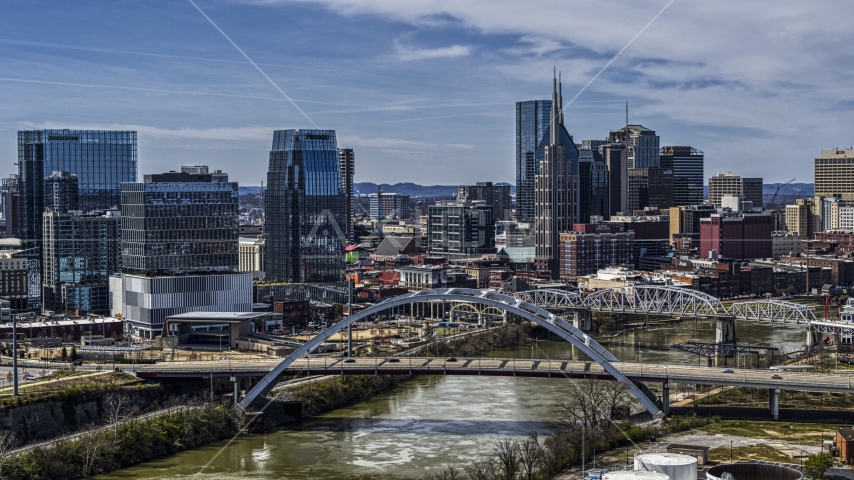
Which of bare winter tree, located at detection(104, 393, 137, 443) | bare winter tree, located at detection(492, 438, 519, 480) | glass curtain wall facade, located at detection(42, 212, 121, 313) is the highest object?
glass curtain wall facade, located at detection(42, 212, 121, 313)

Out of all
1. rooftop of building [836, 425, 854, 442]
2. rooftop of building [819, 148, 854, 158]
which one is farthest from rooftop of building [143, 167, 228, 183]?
rooftop of building [819, 148, 854, 158]

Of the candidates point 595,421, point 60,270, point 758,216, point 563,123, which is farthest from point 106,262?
point 563,123

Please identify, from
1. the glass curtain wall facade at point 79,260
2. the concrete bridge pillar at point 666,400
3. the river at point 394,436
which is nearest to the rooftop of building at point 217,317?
the river at point 394,436

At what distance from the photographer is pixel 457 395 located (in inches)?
2298

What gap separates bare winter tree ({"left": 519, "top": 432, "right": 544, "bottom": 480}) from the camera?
130ft

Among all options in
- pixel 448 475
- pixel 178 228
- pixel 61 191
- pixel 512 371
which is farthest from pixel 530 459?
pixel 61 191

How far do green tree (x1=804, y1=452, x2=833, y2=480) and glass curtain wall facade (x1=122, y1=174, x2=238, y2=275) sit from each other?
48.5m

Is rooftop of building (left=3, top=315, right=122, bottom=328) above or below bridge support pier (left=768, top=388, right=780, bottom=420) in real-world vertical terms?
above

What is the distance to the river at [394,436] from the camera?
43.1 meters

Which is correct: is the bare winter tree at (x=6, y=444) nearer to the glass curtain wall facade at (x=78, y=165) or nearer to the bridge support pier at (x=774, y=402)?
the bridge support pier at (x=774, y=402)

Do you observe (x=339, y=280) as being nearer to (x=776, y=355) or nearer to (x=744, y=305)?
(x=744, y=305)

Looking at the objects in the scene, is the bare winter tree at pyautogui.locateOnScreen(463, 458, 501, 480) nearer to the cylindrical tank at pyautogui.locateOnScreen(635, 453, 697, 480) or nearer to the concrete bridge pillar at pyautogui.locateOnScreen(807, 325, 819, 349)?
the cylindrical tank at pyautogui.locateOnScreen(635, 453, 697, 480)

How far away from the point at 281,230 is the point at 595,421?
6174 centimetres

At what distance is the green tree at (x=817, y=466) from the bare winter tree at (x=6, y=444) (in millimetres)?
24474
